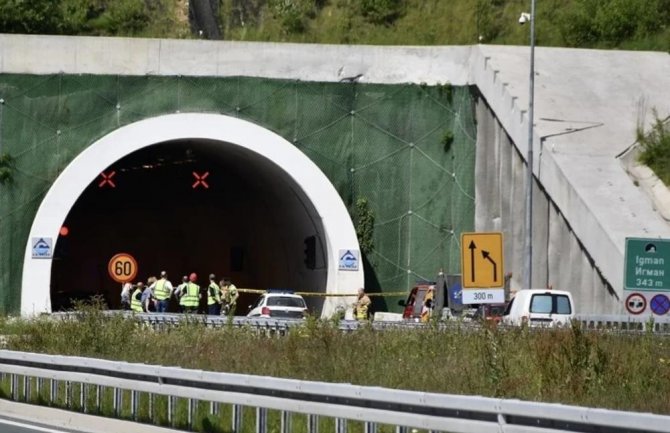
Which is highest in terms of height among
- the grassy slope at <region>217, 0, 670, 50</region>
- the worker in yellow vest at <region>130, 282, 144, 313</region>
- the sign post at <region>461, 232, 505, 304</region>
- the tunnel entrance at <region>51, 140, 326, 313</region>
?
the grassy slope at <region>217, 0, 670, 50</region>

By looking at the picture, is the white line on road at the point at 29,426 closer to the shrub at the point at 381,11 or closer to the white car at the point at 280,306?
the white car at the point at 280,306

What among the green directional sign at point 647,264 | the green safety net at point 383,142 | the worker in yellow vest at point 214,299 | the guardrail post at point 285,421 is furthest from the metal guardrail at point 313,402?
the green safety net at point 383,142

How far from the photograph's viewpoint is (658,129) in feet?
140

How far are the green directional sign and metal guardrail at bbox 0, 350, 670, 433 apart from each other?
447 inches

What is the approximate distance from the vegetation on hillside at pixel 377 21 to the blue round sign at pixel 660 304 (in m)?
25.0

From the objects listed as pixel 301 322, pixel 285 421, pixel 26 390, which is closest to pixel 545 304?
pixel 301 322

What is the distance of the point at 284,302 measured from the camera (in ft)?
131

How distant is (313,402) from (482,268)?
10.8 metres

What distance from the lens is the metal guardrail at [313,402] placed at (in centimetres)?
1243

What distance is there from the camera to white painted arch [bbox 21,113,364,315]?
44.2 metres

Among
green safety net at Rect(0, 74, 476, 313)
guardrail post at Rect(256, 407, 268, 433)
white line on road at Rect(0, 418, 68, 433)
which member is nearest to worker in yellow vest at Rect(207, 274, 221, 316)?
green safety net at Rect(0, 74, 476, 313)

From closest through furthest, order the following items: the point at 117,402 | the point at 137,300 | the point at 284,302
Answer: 1. the point at 117,402
2. the point at 284,302
3. the point at 137,300

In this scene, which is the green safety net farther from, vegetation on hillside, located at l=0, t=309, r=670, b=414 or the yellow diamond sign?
vegetation on hillside, located at l=0, t=309, r=670, b=414

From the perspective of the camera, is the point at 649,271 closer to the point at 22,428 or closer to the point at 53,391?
the point at 53,391
